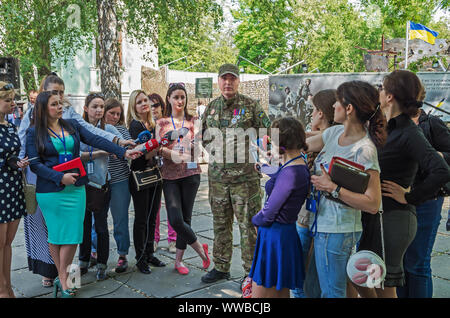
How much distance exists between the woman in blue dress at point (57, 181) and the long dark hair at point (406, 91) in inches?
107

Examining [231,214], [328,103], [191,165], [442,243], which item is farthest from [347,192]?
[442,243]

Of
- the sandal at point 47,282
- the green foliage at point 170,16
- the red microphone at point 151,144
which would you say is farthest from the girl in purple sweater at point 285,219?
the green foliage at point 170,16

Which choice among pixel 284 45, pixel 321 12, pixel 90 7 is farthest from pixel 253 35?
pixel 90 7

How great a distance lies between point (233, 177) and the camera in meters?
4.23

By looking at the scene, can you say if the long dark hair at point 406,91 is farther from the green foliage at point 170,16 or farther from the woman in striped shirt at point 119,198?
the green foliage at point 170,16

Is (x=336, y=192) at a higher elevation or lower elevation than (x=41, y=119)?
lower

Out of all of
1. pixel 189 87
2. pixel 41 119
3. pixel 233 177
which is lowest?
pixel 233 177

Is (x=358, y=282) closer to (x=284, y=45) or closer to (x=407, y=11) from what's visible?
(x=407, y=11)

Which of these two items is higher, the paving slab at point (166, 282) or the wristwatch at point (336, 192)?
the wristwatch at point (336, 192)

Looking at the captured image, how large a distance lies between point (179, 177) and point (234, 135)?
829 millimetres

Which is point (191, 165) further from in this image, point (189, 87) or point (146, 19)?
point (189, 87)

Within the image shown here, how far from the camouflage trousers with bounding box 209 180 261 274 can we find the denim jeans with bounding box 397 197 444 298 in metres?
1.48

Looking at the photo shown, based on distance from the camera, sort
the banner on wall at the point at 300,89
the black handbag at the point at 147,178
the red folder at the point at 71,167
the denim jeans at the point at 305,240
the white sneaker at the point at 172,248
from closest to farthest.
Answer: the denim jeans at the point at 305,240, the red folder at the point at 71,167, the black handbag at the point at 147,178, the white sneaker at the point at 172,248, the banner on wall at the point at 300,89

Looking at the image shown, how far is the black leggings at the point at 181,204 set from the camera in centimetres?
455
